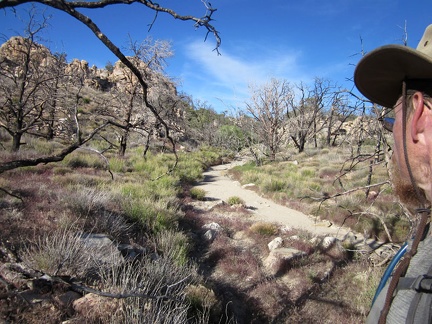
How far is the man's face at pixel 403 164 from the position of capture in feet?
3.50

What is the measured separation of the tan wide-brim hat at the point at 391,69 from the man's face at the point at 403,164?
0.11 meters

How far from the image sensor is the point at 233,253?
23.1 feet

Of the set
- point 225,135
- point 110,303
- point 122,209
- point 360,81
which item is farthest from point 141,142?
point 360,81

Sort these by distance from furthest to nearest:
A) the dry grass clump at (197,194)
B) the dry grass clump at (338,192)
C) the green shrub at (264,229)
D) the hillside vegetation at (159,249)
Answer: the dry grass clump at (197,194)
the green shrub at (264,229)
the dry grass clump at (338,192)
the hillside vegetation at (159,249)

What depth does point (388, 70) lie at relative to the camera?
116cm

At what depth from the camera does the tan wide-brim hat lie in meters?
0.99

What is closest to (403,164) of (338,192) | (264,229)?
(264,229)

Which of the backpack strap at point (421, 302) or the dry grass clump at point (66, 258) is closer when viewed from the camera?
the backpack strap at point (421, 302)

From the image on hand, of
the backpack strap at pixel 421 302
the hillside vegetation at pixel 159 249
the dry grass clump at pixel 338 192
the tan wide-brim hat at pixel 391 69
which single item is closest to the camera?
the backpack strap at pixel 421 302

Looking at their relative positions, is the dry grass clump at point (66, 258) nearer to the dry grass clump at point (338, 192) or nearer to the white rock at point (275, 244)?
the dry grass clump at point (338, 192)

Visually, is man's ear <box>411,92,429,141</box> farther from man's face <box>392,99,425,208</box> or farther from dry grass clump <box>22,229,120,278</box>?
dry grass clump <box>22,229,120,278</box>

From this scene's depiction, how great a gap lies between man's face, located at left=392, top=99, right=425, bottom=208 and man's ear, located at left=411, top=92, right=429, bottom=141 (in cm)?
3

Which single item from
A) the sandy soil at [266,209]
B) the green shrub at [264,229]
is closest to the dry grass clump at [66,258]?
the green shrub at [264,229]

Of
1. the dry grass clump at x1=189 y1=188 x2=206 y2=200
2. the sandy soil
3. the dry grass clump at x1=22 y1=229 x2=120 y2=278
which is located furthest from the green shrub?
the dry grass clump at x1=22 y1=229 x2=120 y2=278
